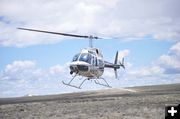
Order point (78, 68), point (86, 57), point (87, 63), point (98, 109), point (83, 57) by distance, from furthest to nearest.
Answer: point (86, 57), point (83, 57), point (87, 63), point (78, 68), point (98, 109)

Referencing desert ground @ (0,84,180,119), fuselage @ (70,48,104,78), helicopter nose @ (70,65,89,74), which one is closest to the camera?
desert ground @ (0,84,180,119)

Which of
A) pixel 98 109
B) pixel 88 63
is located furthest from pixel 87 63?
pixel 98 109

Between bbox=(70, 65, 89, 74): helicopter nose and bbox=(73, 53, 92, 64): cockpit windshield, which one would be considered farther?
bbox=(73, 53, 92, 64): cockpit windshield

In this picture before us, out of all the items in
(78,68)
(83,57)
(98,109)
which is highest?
(83,57)

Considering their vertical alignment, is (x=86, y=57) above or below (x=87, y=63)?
above

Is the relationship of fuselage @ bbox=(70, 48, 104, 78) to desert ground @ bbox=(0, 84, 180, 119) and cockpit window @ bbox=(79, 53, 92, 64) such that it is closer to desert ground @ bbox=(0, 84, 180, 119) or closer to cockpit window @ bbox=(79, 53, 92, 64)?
cockpit window @ bbox=(79, 53, 92, 64)

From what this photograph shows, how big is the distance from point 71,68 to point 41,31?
8.33m

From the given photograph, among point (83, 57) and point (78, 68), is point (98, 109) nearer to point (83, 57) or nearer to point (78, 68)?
point (78, 68)

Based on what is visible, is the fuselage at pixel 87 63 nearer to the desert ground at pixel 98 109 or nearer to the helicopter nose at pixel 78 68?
the helicopter nose at pixel 78 68

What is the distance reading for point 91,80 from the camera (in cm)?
6216

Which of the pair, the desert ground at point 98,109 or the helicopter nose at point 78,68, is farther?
the helicopter nose at point 78,68

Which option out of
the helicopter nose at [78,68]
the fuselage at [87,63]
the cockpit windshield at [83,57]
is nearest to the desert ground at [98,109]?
the helicopter nose at [78,68]

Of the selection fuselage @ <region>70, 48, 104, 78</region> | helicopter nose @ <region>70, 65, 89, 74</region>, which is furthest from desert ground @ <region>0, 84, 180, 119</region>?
fuselage @ <region>70, 48, 104, 78</region>

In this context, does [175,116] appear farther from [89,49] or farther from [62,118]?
[89,49]
